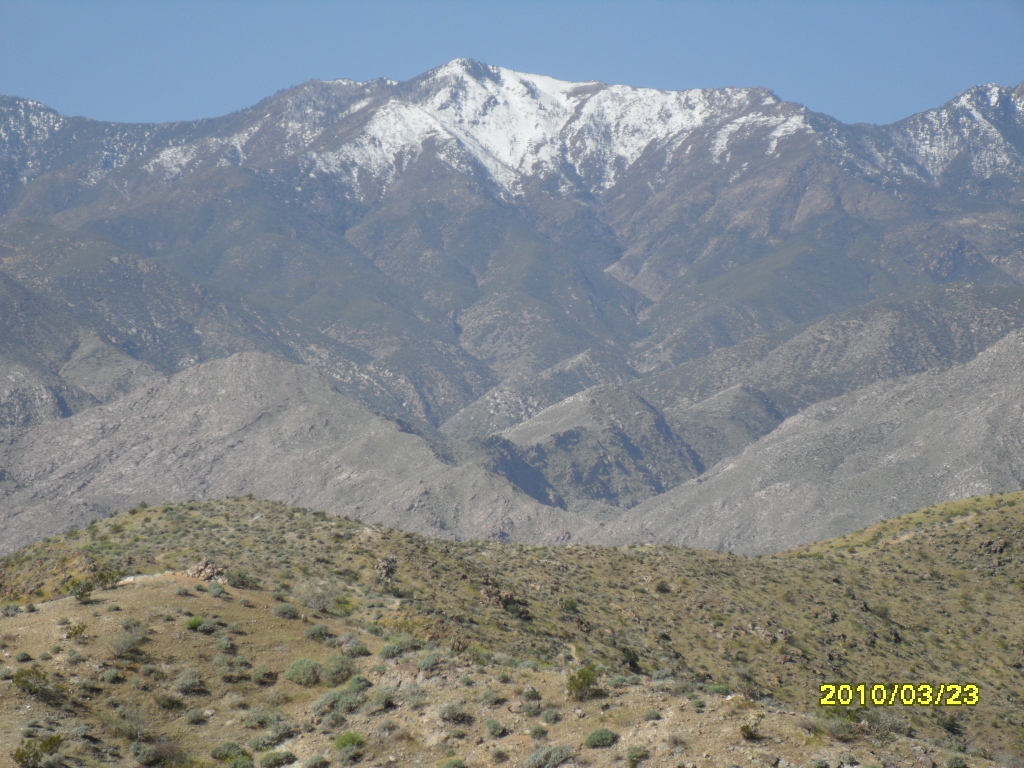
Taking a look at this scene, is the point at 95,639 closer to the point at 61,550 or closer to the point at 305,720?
the point at 305,720

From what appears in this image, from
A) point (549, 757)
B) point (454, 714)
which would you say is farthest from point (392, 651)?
point (549, 757)

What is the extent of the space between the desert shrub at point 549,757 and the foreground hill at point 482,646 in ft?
0.36

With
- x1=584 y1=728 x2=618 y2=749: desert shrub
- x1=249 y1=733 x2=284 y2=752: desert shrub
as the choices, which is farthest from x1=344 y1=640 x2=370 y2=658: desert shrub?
x1=584 y1=728 x2=618 y2=749: desert shrub

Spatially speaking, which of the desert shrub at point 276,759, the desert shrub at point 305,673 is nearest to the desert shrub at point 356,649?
the desert shrub at point 305,673

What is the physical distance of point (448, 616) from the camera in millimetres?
40219

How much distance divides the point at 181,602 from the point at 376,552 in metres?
14.1

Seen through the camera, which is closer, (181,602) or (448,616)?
(181,602)

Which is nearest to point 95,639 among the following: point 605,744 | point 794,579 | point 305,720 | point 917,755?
point 305,720

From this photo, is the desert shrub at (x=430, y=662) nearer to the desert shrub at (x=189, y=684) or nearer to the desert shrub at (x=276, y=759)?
the desert shrub at (x=276, y=759)

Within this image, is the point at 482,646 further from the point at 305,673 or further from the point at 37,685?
the point at 37,685

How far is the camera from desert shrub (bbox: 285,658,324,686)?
1249 inches

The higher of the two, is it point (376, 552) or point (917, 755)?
point (376, 552)

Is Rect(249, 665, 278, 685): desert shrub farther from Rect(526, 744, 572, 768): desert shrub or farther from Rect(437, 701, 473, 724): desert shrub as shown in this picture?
Rect(526, 744, 572, 768): desert shrub

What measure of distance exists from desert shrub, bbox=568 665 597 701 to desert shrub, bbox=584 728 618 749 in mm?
2685
